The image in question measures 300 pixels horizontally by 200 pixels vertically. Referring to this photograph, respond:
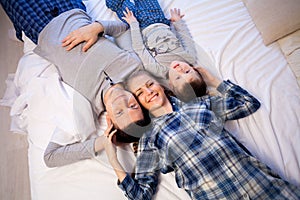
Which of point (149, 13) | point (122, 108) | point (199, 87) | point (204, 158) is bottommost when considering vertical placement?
point (204, 158)

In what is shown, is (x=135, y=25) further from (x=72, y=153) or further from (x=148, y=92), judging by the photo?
(x=72, y=153)

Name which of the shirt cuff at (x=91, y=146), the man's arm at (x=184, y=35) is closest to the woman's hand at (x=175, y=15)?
the man's arm at (x=184, y=35)

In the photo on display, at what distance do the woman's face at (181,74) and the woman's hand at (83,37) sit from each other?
0.31m

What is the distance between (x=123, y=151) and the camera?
88cm

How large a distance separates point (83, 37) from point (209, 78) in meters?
0.48

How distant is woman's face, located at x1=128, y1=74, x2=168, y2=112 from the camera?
0.88 m

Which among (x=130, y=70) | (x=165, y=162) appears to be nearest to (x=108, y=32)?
(x=130, y=70)

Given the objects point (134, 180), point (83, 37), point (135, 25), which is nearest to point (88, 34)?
point (83, 37)

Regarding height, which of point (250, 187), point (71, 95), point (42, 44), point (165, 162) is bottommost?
point (250, 187)

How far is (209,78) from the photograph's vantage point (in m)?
0.98

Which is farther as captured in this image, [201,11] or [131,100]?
[201,11]

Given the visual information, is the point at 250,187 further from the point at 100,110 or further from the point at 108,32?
the point at 108,32

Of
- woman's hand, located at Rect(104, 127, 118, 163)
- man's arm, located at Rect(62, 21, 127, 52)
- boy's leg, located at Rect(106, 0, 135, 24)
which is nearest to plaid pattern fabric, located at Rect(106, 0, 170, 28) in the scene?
boy's leg, located at Rect(106, 0, 135, 24)

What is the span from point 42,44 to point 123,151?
517 millimetres
